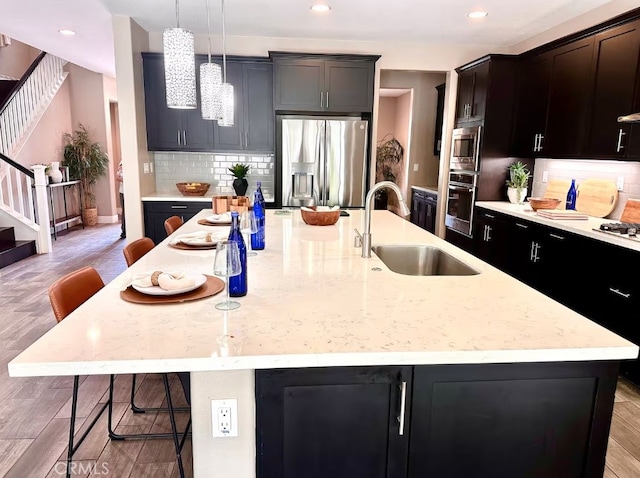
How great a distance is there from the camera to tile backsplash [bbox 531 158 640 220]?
368cm

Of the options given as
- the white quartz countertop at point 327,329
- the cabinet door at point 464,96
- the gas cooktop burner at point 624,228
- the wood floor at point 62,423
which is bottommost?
the wood floor at point 62,423

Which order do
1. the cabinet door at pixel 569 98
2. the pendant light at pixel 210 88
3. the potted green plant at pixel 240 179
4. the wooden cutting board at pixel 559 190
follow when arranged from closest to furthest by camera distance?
the pendant light at pixel 210 88 → the cabinet door at pixel 569 98 → the wooden cutting board at pixel 559 190 → the potted green plant at pixel 240 179

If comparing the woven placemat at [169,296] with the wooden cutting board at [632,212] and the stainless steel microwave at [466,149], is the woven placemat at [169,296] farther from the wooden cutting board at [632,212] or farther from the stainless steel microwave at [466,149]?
the stainless steel microwave at [466,149]

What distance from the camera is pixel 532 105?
15.0 ft

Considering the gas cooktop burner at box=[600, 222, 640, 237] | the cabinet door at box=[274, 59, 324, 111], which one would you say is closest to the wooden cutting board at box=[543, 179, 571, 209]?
the gas cooktop burner at box=[600, 222, 640, 237]

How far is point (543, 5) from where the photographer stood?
3.96m

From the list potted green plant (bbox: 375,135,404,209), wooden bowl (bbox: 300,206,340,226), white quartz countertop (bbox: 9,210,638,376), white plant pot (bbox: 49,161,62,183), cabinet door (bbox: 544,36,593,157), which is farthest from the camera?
potted green plant (bbox: 375,135,404,209)

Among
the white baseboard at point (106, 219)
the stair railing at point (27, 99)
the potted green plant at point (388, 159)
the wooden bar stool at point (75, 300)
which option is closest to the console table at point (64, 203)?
the white baseboard at point (106, 219)

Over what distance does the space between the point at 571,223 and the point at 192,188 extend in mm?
3858

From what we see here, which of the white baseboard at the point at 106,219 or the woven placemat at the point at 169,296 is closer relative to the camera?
the woven placemat at the point at 169,296

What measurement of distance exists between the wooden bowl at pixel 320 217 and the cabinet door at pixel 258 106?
7.81ft

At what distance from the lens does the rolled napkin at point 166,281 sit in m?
1.60

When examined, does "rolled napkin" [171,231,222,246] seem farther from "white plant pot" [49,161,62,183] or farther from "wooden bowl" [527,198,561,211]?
"white plant pot" [49,161,62,183]

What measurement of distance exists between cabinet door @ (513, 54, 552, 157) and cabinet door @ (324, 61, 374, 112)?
5.14 feet
